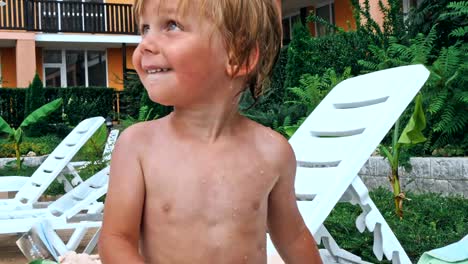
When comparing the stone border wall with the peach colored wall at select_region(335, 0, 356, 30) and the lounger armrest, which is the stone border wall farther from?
the peach colored wall at select_region(335, 0, 356, 30)

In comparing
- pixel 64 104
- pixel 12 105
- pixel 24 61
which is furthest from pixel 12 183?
pixel 24 61

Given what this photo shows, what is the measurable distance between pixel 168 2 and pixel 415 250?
2915 millimetres

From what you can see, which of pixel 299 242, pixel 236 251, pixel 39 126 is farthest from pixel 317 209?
pixel 39 126

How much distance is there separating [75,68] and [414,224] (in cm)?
2150

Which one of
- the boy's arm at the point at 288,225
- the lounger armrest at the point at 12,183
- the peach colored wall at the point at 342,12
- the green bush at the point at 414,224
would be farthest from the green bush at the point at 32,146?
the boy's arm at the point at 288,225

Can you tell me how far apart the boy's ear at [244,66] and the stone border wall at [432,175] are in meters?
4.81

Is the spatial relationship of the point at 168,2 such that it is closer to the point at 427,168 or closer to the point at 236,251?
the point at 236,251

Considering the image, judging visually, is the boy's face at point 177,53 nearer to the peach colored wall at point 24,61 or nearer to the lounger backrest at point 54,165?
the lounger backrest at point 54,165

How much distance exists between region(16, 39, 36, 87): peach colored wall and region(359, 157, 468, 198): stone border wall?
56.1 feet

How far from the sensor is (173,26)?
3.77 ft

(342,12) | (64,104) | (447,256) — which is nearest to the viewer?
(447,256)

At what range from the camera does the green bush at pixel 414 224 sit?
12.3 feet

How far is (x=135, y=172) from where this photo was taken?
1177 millimetres

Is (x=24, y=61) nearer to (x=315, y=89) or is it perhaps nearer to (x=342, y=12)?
(x=342, y=12)
